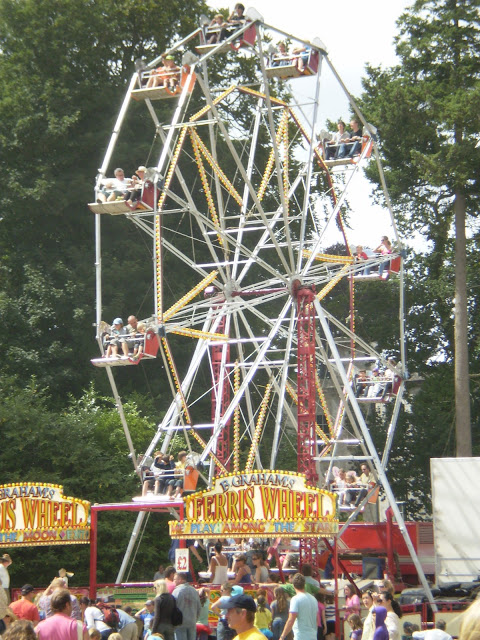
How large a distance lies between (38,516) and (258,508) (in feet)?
12.1

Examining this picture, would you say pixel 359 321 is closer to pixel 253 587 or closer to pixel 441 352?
pixel 441 352

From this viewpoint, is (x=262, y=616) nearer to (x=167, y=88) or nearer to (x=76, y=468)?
(x=167, y=88)

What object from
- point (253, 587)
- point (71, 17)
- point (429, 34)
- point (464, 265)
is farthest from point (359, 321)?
point (253, 587)

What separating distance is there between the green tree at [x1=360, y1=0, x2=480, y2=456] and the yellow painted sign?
16.2 meters

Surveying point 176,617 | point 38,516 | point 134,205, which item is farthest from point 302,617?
point 134,205

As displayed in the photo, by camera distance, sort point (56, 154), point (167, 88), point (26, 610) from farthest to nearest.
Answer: point (56, 154) < point (167, 88) < point (26, 610)

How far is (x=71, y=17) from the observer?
3431cm

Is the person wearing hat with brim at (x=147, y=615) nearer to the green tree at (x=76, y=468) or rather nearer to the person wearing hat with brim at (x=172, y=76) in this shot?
the green tree at (x=76, y=468)

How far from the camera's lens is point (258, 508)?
17016 mm

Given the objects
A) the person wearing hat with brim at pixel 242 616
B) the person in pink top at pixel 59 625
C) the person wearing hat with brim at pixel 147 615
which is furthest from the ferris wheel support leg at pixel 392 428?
the person wearing hat with brim at pixel 242 616

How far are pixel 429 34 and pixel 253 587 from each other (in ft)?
76.9

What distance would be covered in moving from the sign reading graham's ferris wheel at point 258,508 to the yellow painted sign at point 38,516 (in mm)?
2141

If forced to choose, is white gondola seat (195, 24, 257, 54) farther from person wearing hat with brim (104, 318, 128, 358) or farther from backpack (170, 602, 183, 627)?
backpack (170, 602, 183, 627)

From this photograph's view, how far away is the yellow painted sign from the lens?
18.2 metres
